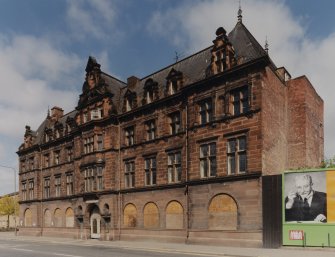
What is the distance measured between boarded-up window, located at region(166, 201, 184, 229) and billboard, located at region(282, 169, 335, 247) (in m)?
8.96

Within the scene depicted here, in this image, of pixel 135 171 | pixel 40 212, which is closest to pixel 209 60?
pixel 135 171

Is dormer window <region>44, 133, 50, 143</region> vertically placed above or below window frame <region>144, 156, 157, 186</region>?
above

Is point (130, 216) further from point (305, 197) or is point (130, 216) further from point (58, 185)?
point (305, 197)

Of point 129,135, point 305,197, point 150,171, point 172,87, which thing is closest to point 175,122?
point 172,87

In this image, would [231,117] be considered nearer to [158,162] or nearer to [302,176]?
[302,176]

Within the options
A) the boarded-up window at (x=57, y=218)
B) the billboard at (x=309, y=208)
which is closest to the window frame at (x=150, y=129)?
the billboard at (x=309, y=208)

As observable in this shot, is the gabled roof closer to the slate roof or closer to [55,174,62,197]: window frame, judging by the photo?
the slate roof

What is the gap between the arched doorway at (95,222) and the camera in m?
37.1

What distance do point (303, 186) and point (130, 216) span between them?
1683cm

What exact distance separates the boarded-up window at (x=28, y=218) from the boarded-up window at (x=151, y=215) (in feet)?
75.8

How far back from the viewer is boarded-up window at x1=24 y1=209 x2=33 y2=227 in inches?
1940

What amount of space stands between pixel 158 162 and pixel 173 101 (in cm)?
555

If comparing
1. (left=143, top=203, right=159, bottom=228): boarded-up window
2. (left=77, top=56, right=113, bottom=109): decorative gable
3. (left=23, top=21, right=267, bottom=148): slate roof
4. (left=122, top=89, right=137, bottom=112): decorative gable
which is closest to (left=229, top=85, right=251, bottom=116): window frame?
(left=23, top=21, right=267, bottom=148): slate roof

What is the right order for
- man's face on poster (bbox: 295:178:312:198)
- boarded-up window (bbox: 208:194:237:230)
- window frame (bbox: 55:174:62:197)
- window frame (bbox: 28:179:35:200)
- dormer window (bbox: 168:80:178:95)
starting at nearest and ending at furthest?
1. man's face on poster (bbox: 295:178:312:198)
2. boarded-up window (bbox: 208:194:237:230)
3. dormer window (bbox: 168:80:178:95)
4. window frame (bbox: 55:174:62:197)
5. window frame (bbox: 28:179:35:200)
